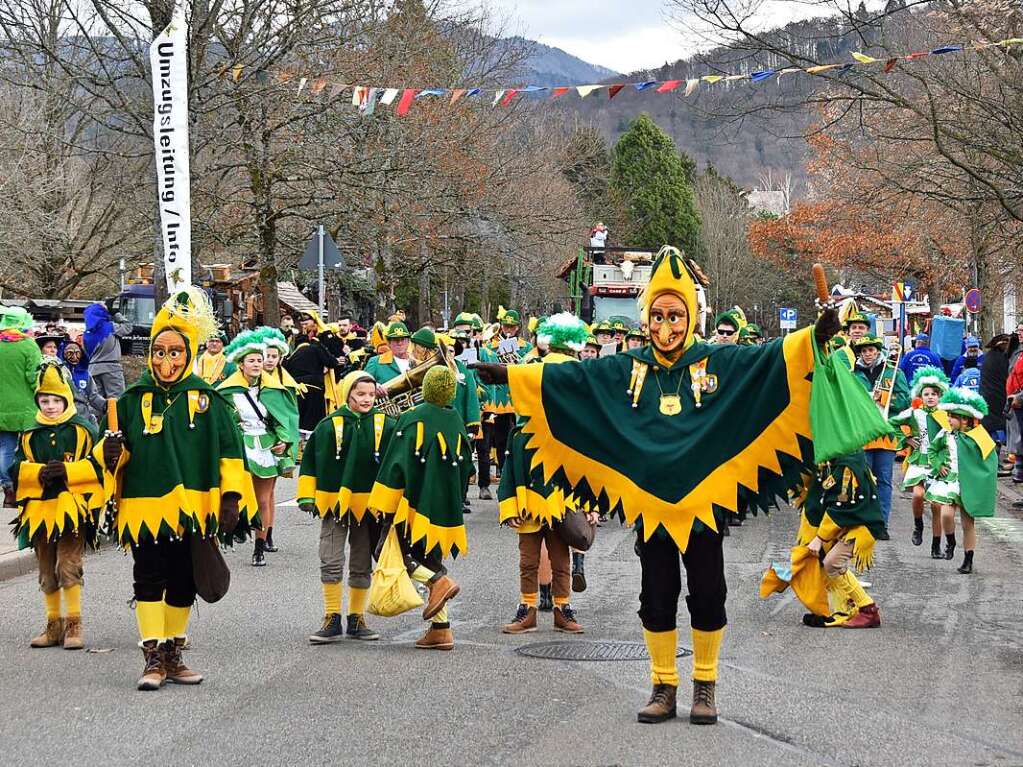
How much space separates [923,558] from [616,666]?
16.6ft

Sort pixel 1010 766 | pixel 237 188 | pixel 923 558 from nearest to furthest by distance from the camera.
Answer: pixel 1010 766 → pixel 923 558 → pixel 237 188

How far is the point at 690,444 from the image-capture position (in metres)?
6.66

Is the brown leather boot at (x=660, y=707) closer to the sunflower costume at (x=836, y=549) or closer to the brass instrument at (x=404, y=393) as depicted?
the sunflower costume at (x=836, y=549)

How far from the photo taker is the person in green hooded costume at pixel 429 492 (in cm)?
828

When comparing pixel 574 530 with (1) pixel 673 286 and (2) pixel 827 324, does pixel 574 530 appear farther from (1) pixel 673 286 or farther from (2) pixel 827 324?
(2) pixel 827 324

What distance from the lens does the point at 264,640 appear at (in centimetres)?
856

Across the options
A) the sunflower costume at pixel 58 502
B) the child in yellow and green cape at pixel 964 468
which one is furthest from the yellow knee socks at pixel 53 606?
the child in yellow and green cape at pixel 964 468

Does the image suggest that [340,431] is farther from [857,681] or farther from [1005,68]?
[1005,68]

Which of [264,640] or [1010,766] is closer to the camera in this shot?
[1010,766]

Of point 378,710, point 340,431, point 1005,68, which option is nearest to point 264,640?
point 340,431

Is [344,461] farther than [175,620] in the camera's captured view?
Yes

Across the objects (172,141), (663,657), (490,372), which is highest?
(172,141)

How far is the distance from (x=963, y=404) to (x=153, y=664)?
6945 mm

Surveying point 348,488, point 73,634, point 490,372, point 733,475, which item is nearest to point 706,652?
point 733,475
